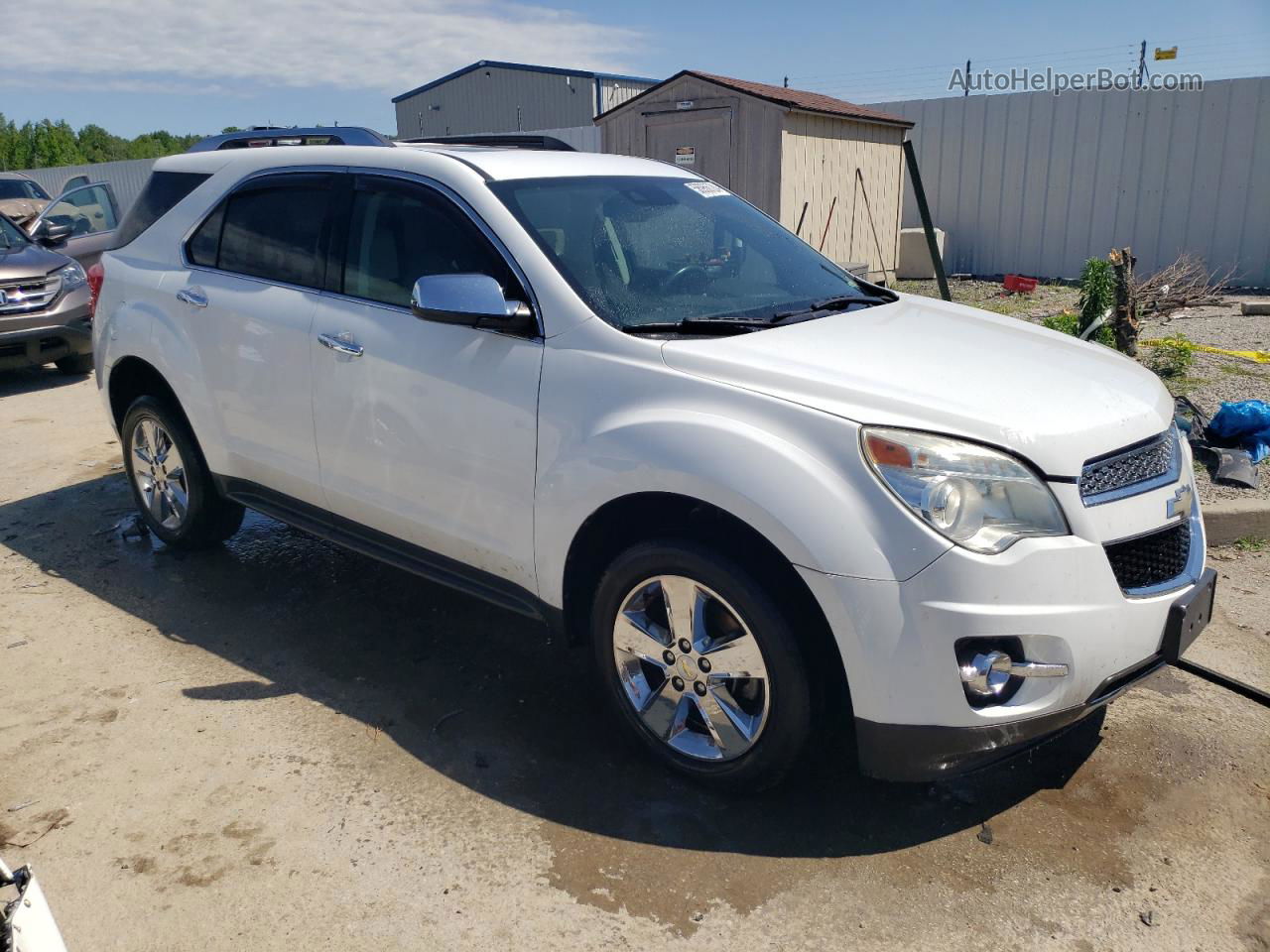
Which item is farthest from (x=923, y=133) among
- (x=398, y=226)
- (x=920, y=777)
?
(x=920, y=777)

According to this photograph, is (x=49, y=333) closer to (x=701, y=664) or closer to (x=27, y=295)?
(x=27, y=295)

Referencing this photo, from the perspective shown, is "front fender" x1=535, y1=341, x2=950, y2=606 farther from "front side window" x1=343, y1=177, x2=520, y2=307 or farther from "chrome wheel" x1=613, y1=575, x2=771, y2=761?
"front side window" x1=343, y1=177, x2=520, y2=307

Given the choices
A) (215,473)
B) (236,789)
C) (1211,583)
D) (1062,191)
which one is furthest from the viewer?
(1062,191)

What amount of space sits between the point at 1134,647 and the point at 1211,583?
447mm

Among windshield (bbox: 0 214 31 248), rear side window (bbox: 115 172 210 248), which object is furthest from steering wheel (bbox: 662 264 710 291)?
windshield (bbox: 0 214 31 248)

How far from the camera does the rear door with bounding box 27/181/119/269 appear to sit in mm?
11672

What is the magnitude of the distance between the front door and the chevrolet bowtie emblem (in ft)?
6.17

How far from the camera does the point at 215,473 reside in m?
4.76

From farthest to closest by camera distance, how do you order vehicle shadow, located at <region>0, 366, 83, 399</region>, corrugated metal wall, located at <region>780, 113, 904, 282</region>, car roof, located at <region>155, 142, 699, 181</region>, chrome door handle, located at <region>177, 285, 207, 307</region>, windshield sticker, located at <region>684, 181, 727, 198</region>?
corrugated metal wall, located at <region>780, 113, 904, 282</region> → vehicle shadow, located at <region>0, 366, 83, 399</region> → chrome door handle, located at <region>177, 285, 207, 307</region> → windshield sticker, located at <region>684, 181, 727, 198</region> → car roof, located at <region>155, 142, 699, 181</region>

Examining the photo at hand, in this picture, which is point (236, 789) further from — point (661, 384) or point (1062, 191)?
point (1062, 191)

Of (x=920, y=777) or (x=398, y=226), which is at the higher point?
(x=398, y=226)

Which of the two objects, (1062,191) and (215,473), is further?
(1062,191)

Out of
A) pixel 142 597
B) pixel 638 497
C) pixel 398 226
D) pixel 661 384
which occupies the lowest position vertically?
pixel 142 597

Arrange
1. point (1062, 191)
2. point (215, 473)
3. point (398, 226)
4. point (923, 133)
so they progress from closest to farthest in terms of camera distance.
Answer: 1. point (398, 226)
2. point (215, 473)
3. point (1062, 191)
4. point (923, 133)
